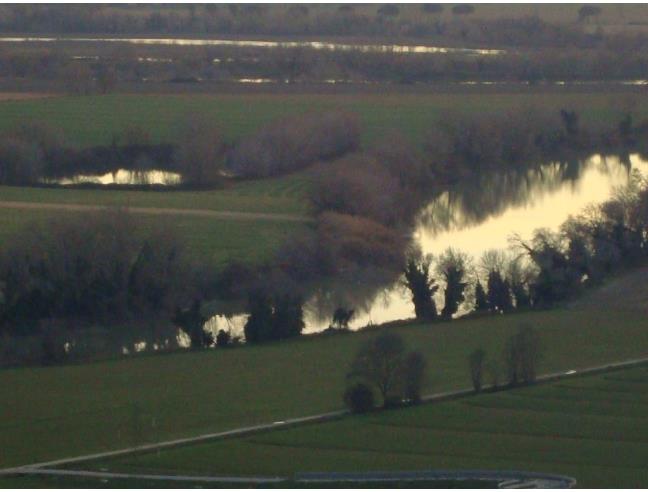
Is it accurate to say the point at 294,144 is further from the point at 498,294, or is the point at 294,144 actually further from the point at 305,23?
the point at 305,23

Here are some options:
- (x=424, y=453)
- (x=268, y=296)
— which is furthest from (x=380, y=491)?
(x=268, y=296)

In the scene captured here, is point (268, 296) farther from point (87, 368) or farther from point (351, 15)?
point (351, 15)

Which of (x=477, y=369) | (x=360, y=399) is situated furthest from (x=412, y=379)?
(x=477, y=369)

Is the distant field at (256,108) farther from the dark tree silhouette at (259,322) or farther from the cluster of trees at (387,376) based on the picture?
the cluster of trees at (387,376)

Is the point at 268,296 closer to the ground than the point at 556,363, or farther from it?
farther from it

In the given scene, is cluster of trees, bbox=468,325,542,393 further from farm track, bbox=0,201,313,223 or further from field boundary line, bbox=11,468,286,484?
farm track, bbox=0,201,313,223

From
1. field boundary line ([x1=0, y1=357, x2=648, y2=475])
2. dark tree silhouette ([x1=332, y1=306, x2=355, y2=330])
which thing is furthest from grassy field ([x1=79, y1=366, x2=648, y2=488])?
dark tree silhouette ([x1=332, y1=306, x2=355, y2=330])
